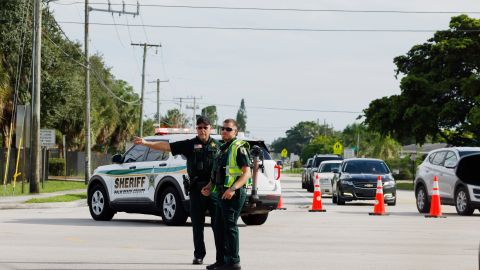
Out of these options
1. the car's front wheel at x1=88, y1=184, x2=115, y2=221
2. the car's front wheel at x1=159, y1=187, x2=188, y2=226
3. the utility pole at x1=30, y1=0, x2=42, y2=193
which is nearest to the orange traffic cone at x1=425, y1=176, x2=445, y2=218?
the car's front wheel at x1=159, y1=187, x2=188, y2=226

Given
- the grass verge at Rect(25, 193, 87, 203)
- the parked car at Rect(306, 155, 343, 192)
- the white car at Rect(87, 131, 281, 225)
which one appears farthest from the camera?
the parked car at Rect(306, 155, 343, 192)

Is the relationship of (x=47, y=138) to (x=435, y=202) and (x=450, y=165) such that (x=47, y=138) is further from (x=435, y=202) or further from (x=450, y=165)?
(x=435, y=202)

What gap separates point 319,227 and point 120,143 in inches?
2748

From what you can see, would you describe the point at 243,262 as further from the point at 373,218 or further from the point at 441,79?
the point at 441,79

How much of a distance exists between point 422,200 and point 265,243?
11841 mm

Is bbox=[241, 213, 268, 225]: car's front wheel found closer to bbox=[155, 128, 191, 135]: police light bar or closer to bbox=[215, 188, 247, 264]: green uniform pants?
bbox=[155, 128, 191, 135]: police light bar

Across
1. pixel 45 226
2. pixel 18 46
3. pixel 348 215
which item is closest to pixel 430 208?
pixel 348 215

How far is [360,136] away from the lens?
143875 mm

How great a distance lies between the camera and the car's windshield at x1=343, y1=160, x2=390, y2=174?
33.0 meters

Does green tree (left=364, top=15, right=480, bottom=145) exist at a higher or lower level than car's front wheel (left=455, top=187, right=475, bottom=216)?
higher

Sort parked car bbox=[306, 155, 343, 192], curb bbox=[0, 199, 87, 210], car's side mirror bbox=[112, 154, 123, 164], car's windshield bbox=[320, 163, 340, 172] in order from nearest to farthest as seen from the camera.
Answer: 1. car's side mirror bbox=[112, 154, 123, 164]
2. curb bbox=[0, 199, 87, 210]
3. car's windshield bbox=[320, 163, 340, 172]
4. parked car bbox=[306, 155, 343, 192]

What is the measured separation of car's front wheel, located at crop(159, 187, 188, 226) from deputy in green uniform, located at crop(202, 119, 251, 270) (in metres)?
7.72

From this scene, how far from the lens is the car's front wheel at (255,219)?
68.6 feet

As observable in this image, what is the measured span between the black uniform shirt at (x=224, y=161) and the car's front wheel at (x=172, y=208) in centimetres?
782
